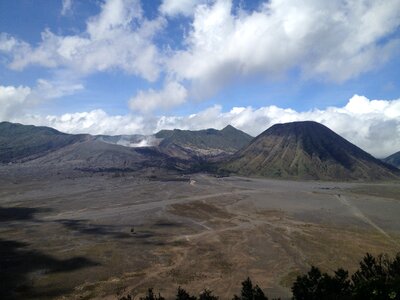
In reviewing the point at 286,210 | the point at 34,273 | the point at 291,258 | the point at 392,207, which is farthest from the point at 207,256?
the point at 392,207

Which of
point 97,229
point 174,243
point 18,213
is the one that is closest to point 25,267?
point 174,243

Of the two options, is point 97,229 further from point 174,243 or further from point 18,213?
point 18,213

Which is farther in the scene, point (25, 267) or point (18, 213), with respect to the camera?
point (18, 213)

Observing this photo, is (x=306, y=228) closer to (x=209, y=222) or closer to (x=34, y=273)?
(x=209, y=222)

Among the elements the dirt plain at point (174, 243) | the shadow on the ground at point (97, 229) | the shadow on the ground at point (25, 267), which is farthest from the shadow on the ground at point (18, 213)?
the shadow on the ground at point (25, 267)

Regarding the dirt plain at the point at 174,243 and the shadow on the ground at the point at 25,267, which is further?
the dirt plain at the point at 174,243

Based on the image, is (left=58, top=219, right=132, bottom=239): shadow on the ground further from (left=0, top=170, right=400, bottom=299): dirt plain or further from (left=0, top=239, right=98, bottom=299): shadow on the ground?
(left=0, top=239, right=98, bottom=299): shadow on the ground

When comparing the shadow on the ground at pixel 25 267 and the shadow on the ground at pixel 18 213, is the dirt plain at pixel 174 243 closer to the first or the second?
the shadow on the ground at pixel 25 267
